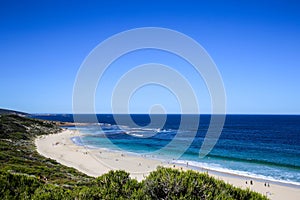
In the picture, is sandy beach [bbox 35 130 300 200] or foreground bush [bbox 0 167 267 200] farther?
sandy beach [bbox 35 130 300 200]

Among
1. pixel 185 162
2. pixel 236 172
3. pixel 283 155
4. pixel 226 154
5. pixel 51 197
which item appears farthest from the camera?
pixel 226 154

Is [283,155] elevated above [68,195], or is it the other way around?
[68,195]

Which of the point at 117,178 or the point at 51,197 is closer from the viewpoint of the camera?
the point at 51,197

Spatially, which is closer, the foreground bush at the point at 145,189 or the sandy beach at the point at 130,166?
the foreground bush at the point at 145,189

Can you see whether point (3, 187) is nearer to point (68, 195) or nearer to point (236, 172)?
point (68, 195)

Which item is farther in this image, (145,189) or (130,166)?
(130,166)

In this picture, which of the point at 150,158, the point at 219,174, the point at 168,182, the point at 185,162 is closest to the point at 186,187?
the point at 168,182

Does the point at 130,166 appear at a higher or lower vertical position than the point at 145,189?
lower

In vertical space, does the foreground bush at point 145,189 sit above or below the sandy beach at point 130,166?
above

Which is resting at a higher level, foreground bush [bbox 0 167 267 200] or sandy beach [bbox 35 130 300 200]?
foreground bush [bbox 0 167 267 200]

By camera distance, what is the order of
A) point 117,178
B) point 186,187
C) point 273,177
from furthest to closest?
point 273,177 < point 117,178 < point 186,187
